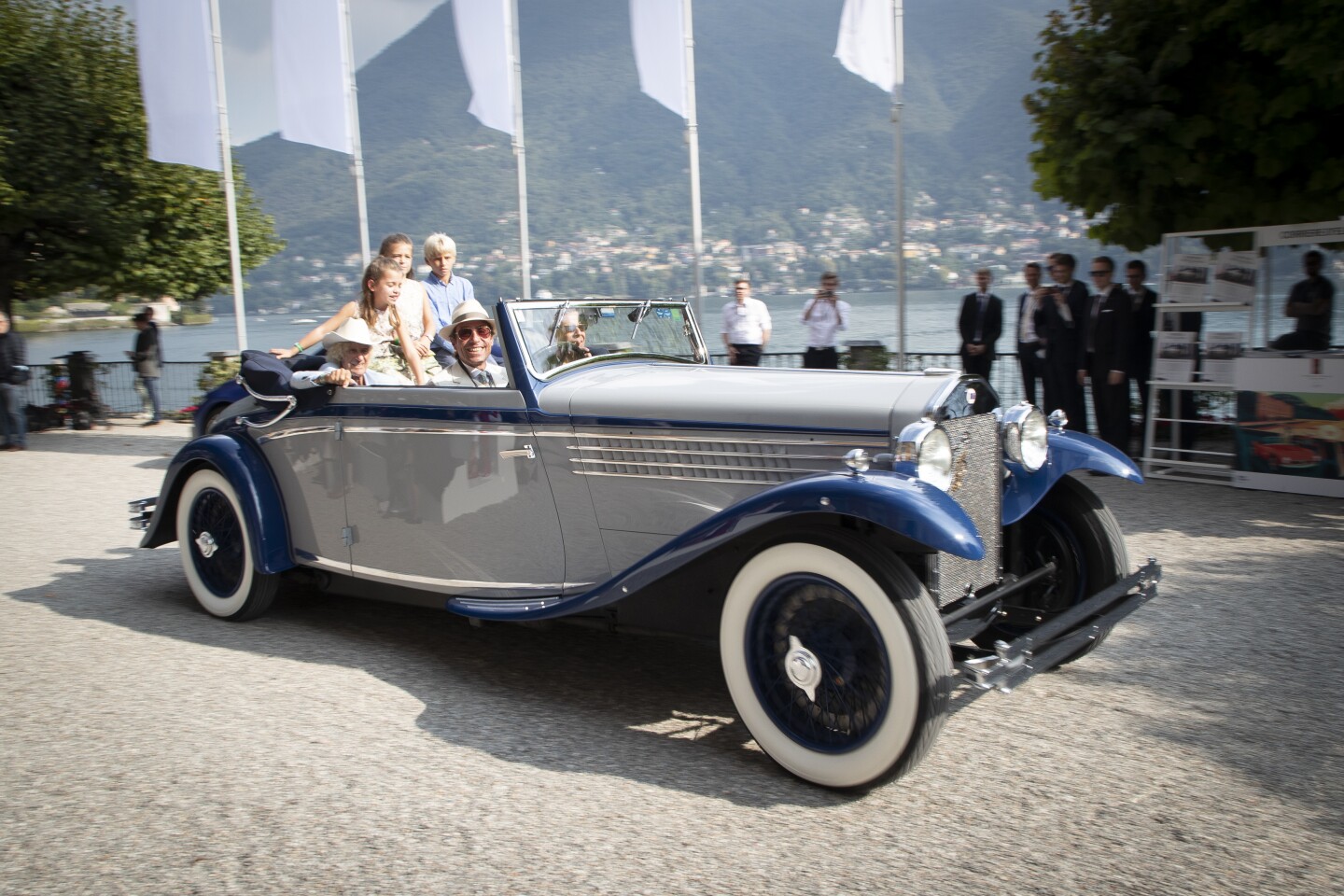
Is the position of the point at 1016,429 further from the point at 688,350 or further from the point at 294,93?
the point at 294,93

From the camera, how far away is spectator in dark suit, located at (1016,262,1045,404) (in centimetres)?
992

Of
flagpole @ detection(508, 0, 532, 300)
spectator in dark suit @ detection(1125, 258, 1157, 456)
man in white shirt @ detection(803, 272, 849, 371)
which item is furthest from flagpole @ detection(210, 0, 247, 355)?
Result: spectator in dark suit @ detection(1125, 258, 1157, 456)

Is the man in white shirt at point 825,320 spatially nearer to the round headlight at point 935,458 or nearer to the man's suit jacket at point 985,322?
the man's suit jacket at point 985,322

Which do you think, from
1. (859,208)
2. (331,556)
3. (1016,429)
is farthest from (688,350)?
(859,208)

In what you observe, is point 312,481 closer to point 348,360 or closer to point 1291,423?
point 348,360

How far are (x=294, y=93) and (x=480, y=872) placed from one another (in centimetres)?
1270

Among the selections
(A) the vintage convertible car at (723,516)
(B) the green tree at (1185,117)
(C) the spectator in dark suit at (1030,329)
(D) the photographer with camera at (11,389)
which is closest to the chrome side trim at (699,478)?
(A) the vintage convertible car at (723,516)

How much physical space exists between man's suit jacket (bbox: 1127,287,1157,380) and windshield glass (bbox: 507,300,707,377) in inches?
238

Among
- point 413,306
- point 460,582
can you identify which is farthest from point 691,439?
point 413,306

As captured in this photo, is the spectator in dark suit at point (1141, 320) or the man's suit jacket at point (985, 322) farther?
the man's suit jacket at point (985, 322)

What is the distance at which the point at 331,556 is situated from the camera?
4969 millimetres

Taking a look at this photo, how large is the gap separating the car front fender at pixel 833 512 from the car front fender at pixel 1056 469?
31.0 inches

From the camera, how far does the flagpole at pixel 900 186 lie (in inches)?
434

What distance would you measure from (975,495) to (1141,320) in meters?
6.82
